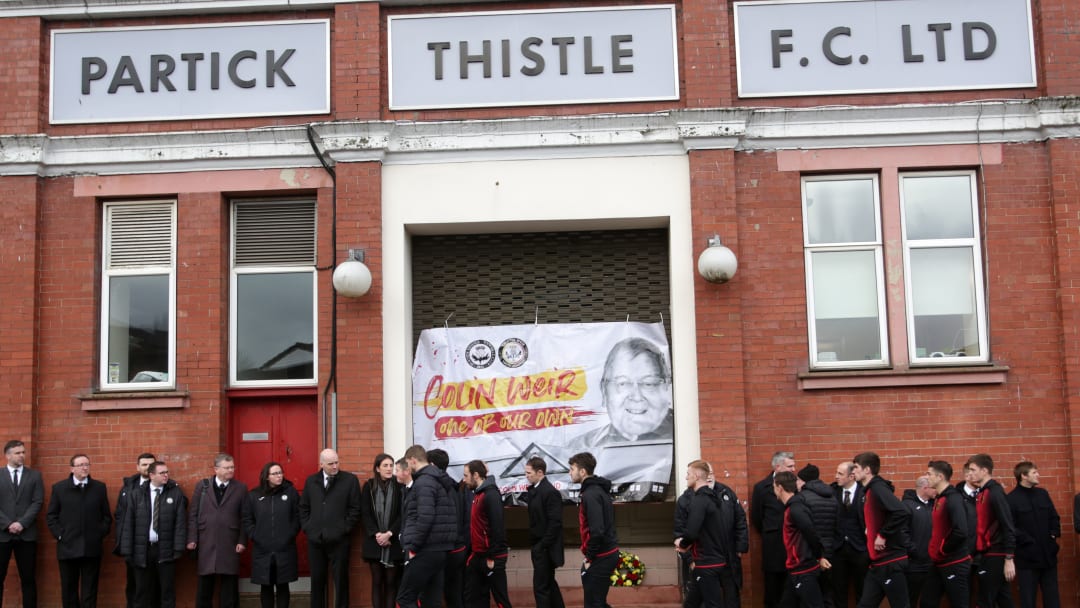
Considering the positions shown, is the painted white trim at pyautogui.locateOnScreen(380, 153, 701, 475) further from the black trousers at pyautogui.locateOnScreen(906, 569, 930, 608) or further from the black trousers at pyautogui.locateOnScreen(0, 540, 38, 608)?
the black trousers at pyautogui.locateOnScreen(0, 540, 38, 608)

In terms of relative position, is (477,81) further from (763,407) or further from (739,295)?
(763,407)

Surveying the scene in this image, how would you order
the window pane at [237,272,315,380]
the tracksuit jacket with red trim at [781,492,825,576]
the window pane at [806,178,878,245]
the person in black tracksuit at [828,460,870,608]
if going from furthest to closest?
the window pane at [237,272,315,380] → the window pane at [806,178,878,245] → the person in black tracksuit at [828,460,870,608] → the tracksuit jacket with red trim at [781,492,825,576]

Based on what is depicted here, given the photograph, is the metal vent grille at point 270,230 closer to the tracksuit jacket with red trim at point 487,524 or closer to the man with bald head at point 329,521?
the man with bald head at point 329,521

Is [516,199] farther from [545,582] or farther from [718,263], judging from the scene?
[545,582]

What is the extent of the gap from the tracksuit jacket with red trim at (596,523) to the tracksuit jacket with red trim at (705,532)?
0.67 metres

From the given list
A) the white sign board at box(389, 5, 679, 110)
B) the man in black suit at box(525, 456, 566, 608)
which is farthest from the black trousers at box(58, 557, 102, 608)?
the white sign board at box(389, 5, 679, 110)

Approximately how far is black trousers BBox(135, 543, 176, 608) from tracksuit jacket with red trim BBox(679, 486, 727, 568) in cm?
535

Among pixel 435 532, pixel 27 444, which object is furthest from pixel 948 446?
pixel 27 444

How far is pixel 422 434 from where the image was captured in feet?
42.4

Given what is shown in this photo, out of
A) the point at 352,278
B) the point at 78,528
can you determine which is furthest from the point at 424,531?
the point at 78,528

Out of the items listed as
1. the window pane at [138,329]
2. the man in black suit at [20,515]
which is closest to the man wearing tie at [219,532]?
the window pane at [138,329]

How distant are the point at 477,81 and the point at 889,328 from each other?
5310 mm

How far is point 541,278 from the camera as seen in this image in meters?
13.5

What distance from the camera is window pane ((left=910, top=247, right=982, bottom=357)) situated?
41.6 ft
